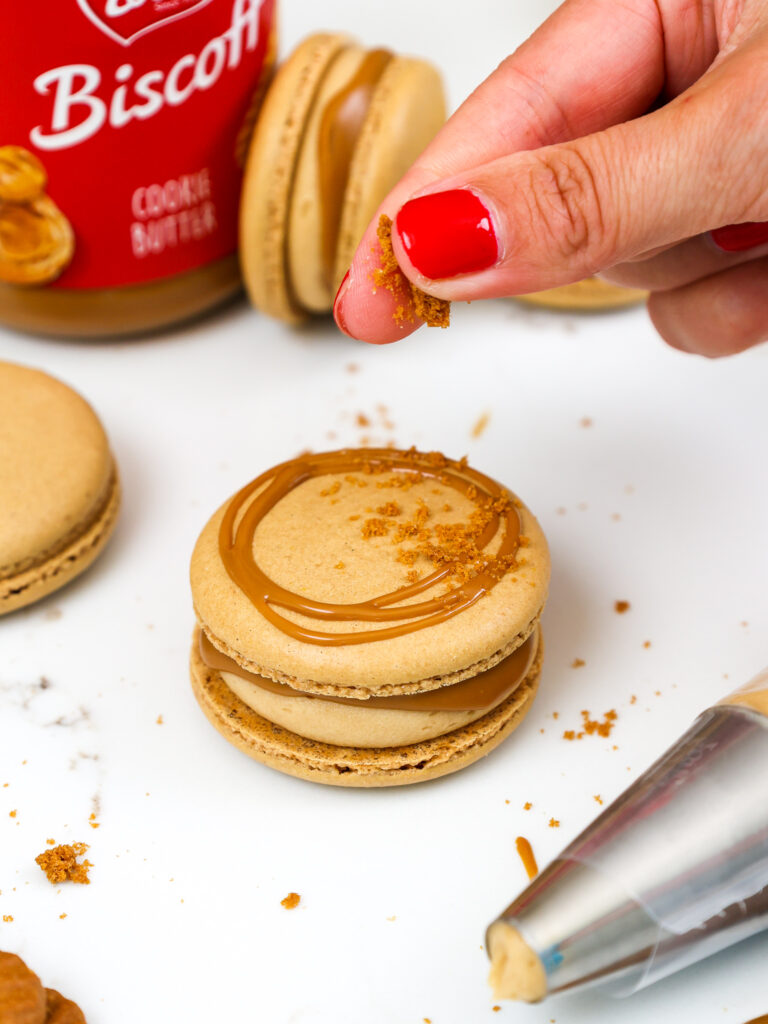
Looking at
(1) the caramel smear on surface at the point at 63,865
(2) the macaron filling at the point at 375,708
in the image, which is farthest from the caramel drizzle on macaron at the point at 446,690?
(1) the caramel smear on surface at the point at 63,865

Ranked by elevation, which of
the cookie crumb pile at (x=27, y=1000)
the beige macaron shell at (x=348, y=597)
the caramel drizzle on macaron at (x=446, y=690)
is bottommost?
the cookie crumb pile at (x=27, y=1000)

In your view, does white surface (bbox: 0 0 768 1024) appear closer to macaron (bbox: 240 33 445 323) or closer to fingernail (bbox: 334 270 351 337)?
macaron (bbox: 240 33 445 323)

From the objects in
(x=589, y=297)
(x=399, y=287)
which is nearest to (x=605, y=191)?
(x=399, y=287)

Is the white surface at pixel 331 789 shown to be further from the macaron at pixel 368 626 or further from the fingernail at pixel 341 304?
the fingernail at pixel 341 304

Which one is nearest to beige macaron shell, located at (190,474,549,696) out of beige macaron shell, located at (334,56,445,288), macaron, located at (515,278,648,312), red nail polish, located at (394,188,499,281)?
red nail polish, located at (394,188,499,281)

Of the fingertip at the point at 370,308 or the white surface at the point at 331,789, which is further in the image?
the fingertip at the point at 370,308

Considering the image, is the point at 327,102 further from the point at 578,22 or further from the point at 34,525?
the point at 34,525

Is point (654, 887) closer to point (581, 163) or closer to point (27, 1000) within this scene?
point (27, 1000)

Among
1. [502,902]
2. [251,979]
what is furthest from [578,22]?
[251,979]
